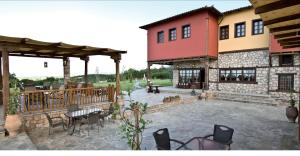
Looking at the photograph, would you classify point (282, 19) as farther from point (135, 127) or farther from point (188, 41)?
point (188, 41)

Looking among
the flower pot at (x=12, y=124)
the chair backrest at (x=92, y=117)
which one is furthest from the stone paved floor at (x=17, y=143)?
the chair backrest at (x=92, y=117)

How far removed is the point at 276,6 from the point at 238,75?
1181cm

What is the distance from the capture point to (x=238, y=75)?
13.6 m

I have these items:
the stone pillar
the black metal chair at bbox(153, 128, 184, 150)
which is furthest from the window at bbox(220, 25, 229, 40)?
the black metal chair at bbox(153, 128, 184, 150)

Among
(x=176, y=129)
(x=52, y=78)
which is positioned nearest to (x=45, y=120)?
(x=176, y=129)

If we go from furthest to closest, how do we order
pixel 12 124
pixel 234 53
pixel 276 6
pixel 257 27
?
1. pixel 234 53
2. pixel 257 27
3. pixel 12 124
4. pixel 276 6

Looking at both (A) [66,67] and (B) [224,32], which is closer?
(A) [66,67]

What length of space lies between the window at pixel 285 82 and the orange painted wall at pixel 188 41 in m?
4.60

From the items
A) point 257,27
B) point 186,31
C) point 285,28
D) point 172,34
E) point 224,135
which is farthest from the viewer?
point 172,34

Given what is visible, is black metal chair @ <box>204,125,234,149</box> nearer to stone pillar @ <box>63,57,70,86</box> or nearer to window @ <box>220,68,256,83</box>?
stone pillar @ <box>63,57,70,86</box>

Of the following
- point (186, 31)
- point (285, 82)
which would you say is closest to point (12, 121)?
point (186, 31)

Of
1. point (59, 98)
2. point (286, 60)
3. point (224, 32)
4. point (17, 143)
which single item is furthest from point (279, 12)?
point (224, 32)

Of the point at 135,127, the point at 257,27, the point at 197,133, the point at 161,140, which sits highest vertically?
the point at 257,27

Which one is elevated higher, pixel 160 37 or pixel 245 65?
pixel 160 37
